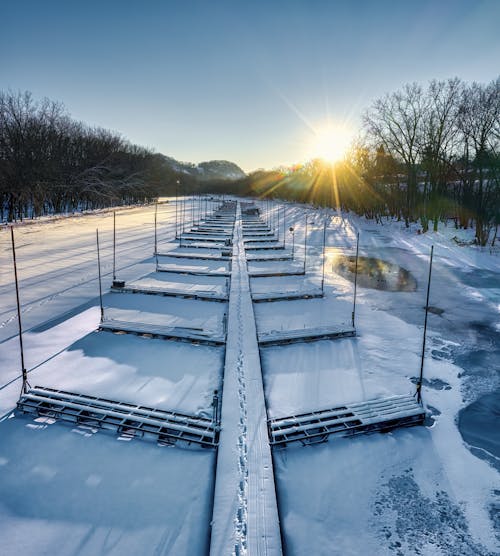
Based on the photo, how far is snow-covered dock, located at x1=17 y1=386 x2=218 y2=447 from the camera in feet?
26.2

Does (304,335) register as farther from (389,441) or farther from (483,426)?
(483,426)

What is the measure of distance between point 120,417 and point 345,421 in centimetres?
483

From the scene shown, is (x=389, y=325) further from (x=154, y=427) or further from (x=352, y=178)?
(x=352, y=178)

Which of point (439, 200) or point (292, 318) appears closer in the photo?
point (292, 318)

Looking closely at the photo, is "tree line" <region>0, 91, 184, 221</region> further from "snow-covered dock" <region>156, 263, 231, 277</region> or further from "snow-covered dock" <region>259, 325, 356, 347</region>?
"snow-covered dock" <region>259, 325, 356, 347</region>

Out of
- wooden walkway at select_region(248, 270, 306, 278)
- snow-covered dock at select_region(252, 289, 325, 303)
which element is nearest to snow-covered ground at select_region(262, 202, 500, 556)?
snow-covered dock at select_region(252, 289, 325, 303)

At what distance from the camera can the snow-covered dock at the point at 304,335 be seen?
12.7m

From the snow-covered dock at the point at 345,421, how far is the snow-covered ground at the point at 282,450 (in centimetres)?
24

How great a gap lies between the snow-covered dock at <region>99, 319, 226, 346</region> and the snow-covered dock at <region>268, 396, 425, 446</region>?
178 inches

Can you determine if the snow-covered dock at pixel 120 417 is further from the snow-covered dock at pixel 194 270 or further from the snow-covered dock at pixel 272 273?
the snow-covered dock at pixel 272 273

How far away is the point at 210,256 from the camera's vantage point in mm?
27938

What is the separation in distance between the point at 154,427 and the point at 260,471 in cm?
256

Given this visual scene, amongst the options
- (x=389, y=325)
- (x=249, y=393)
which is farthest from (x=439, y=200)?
(x=249, y=393)

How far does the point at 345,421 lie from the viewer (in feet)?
27.6
